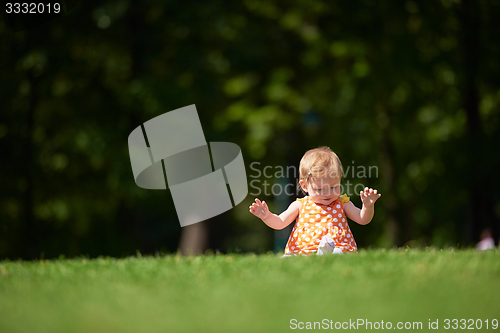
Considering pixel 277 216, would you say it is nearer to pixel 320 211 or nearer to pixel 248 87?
pixel 320 211

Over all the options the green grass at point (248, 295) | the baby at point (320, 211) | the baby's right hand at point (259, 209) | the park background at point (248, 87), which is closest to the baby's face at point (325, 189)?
the baby at point (320, 211)

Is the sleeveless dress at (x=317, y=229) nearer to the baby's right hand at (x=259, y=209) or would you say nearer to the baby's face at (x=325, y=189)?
the baby's face at (x=325, y=189)

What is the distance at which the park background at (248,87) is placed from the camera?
11.6m

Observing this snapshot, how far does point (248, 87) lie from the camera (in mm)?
12742

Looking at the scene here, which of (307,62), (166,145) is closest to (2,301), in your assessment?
(166,145)

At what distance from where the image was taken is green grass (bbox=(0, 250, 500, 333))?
243cm

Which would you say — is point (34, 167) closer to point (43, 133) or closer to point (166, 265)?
point (43, 133)

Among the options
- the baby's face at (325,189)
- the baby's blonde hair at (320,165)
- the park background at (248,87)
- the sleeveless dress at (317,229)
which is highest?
the park background at (248,87)

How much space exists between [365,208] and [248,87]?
8213 mm

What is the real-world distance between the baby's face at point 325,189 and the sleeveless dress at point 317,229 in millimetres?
76

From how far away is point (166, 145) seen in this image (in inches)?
417

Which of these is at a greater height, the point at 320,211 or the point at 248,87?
the point at 248,87

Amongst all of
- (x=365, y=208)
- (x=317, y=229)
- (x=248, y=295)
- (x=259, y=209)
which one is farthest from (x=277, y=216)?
(x=248, y=295)

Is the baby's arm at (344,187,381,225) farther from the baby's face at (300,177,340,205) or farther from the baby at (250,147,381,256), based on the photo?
the baby's face at (300,177,340,205)
